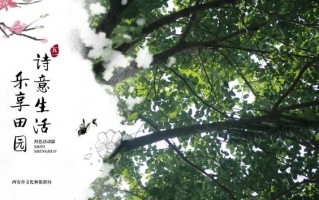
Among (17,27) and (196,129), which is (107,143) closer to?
(196,129)

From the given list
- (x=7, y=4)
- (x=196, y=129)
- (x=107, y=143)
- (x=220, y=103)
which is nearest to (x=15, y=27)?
(x=7, y=4)

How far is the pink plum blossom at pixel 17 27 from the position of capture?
341 cm

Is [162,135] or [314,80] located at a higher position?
[314,80]

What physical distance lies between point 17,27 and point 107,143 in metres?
1.64

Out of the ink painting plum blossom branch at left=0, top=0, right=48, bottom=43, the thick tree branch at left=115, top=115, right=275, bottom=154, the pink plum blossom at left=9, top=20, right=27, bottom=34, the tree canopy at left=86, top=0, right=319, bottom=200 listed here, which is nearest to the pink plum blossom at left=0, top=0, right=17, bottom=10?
the ink painting plum blossom branch at left=0, top=0, right=48, bottom=43

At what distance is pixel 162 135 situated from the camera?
159 inches

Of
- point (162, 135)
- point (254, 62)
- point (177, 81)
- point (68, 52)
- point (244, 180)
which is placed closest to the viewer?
point (68, 52)

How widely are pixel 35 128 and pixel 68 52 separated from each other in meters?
0.95

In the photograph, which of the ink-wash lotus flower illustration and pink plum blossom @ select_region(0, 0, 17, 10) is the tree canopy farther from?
pink plum blossom @ select_region(0, 0, 17, 10)

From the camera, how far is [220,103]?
573 centimetres

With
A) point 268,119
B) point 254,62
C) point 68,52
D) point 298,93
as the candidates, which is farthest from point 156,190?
point 254,62

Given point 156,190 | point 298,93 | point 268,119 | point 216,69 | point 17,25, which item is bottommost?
point 156,190

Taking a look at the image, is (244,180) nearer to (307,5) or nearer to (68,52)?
(307,5)

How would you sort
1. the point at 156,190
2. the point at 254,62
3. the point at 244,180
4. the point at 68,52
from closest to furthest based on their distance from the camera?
the point at 68,52 < the point at 156,190 < the point at 244,180 < the point at 254,62
